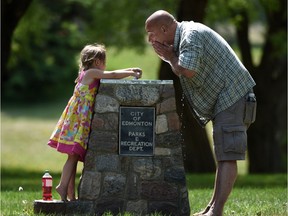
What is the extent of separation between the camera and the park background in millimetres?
10852

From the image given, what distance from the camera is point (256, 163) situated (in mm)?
22047

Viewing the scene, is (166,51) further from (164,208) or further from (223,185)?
(164,208)

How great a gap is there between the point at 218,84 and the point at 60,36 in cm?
3220

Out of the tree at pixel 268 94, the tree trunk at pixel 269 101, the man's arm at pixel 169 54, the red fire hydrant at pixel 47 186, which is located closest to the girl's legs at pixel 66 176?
the red fire hydrant at pixel 47 186

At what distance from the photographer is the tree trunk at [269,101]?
841 inches

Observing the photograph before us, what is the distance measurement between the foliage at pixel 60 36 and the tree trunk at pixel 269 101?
2.84 metres

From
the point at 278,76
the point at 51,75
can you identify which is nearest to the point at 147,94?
the point at 278,76

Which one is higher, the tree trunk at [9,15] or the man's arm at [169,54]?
the tree trunk at [9,15]

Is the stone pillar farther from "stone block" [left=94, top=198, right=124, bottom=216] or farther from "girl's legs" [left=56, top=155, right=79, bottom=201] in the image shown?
"girl's legs" [left=56, top=155, right=79, bottom=201]

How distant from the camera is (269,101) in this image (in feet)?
70.5

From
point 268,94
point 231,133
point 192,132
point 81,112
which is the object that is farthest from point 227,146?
point 268,94

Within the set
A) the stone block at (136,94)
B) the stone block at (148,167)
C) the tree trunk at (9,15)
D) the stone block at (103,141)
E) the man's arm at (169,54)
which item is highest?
the tree trunk at (9,15)

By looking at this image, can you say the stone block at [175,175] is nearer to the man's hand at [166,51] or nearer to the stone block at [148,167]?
the stone block at [148,167]

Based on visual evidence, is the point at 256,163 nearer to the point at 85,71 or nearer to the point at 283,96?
the point at 283,96
